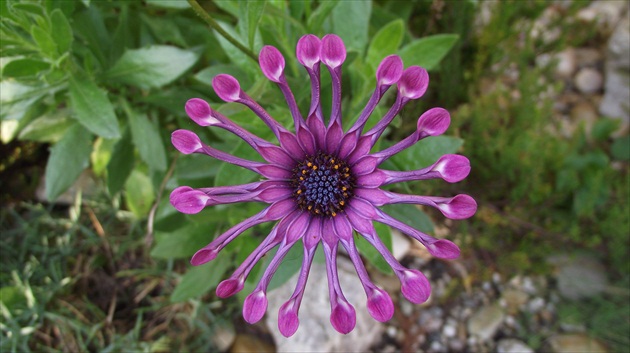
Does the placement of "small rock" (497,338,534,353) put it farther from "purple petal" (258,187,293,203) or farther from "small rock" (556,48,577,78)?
"purple petal" (258,187,293,203)

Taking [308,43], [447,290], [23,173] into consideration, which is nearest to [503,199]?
[447,290]

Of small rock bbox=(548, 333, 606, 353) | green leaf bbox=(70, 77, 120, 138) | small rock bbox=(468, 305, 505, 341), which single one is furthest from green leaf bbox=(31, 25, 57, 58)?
small rock bbox=(548, 333, 606, 353)

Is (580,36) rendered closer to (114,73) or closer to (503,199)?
(503,199)

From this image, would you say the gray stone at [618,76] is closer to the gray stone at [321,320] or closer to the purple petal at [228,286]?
the gray stone at [321,320]

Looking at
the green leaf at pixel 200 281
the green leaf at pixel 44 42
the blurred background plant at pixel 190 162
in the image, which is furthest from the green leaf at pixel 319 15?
the green leaf at pixel 200 281

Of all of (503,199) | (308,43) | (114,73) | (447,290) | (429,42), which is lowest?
(447,290)

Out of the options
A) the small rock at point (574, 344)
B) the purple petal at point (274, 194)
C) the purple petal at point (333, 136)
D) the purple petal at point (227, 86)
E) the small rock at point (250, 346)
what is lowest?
the small rock at point (250, 346)
